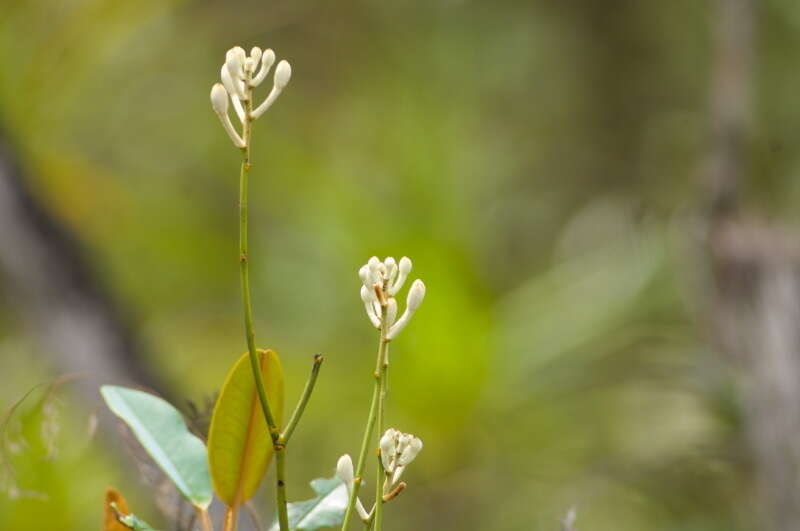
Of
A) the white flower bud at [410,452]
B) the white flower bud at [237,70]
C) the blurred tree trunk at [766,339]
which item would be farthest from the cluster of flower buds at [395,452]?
the blurred tree trunk at [766,339]

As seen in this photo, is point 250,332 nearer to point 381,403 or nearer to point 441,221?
Answer: point 381,403

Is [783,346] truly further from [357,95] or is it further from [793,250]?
[357,95]

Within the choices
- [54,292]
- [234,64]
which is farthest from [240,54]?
[54,292]

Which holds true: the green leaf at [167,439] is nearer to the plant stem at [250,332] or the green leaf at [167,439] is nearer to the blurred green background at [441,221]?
the plant stem at [250,332]

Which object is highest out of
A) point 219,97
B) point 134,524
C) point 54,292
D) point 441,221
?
point 441,221

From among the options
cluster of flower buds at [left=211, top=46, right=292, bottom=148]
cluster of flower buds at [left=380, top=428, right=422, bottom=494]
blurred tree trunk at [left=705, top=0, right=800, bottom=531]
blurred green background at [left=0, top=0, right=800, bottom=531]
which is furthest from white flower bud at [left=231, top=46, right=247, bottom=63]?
blurred tree trunk at [left=705, top=0, right=800, bottom=531]
